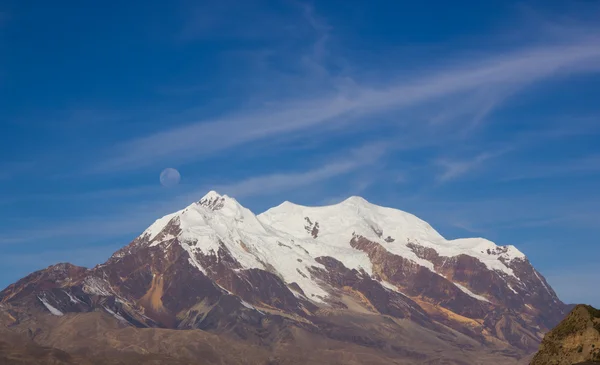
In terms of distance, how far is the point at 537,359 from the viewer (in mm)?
58750

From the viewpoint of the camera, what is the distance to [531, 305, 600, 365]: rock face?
2154 inches

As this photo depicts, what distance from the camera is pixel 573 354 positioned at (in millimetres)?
55719

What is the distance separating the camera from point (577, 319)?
5659 centimetres

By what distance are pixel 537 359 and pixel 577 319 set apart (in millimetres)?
4076

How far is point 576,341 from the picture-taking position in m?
A: 55.9

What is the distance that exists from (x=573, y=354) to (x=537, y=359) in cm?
346

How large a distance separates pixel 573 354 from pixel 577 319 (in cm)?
224

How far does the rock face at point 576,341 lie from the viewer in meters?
54.7
